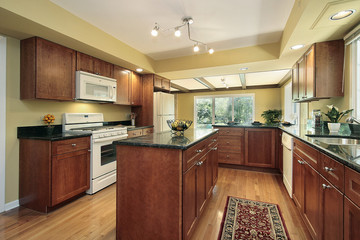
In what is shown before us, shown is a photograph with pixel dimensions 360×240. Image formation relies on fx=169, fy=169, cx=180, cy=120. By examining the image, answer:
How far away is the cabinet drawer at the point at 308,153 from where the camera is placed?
1.43m

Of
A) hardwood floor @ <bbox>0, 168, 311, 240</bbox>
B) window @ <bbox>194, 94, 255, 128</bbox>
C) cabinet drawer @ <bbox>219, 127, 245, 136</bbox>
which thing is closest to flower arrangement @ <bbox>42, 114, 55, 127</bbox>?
hardwood floor @ <bbox>0, 168, 311, 240</bbox>

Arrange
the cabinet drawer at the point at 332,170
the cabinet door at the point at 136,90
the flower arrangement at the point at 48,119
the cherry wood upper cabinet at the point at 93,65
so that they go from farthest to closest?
the cabinet door at the point at 136,90 → the cherry wood upper cabinet at the point at 93,65 → the flower arrangement at the point at 48,119 → the cabinet drawer at the point at 332,170

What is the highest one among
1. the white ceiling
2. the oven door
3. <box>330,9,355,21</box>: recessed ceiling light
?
the white ceiling

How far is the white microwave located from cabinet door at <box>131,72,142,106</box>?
66cm

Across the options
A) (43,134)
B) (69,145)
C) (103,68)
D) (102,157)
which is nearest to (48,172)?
(69,145)

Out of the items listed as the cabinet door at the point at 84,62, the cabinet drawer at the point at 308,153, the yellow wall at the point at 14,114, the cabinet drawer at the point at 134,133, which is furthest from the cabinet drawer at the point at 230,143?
the yellow wall at the point at 14,114

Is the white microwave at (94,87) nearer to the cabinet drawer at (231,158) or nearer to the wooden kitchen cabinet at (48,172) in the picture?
the wooden kitchen cabinet at (48,172)

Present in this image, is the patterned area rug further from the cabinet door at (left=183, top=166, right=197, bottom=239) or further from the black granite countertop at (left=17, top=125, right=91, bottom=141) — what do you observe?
the black granite countertop at (left=17, top=125, right=91, bottom=141)

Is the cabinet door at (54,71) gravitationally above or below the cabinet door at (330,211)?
above

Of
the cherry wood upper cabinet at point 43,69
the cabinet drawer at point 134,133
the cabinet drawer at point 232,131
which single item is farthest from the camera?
the cabinet drawer at point 232,131

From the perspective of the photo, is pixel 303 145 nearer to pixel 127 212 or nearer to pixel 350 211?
pixel 350 211

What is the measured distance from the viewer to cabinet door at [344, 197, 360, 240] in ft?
2.82

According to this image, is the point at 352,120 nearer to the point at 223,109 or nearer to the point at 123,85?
the point at 123,85

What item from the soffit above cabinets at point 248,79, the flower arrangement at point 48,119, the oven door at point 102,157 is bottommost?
the oven door at point 102,157
